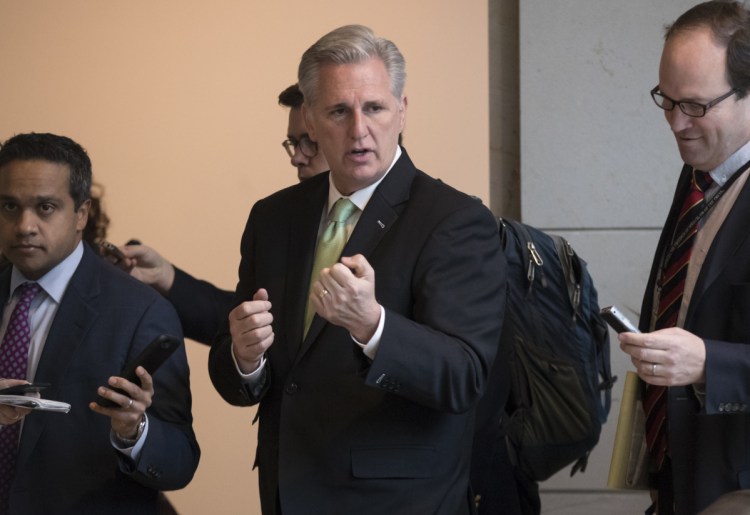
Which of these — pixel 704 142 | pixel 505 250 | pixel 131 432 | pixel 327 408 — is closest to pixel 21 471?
pixel 131 432

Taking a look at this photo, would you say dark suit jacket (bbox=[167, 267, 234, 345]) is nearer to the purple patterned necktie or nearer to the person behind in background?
the person behind in background

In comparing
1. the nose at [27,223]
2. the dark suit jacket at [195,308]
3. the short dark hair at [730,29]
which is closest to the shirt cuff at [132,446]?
the nose at [27,223]

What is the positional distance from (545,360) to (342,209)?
1022 mm

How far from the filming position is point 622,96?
4.57 m

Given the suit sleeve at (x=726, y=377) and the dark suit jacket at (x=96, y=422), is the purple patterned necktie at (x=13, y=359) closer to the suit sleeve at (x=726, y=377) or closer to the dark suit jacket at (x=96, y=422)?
the dark suit jacket at (x=96, y=422)

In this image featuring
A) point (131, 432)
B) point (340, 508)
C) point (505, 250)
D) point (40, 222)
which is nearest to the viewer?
point (340, 508)

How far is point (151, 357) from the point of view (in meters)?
2.68

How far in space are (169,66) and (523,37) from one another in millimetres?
1588

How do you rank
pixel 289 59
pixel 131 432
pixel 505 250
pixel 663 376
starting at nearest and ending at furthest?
pixel 663 376, pixel 131 432, pixel 505 250, pixel 289 59

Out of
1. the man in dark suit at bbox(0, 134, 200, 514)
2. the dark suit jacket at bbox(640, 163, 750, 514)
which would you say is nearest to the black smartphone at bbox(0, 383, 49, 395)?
the man in dark suit at bbox(0, 134, 200, 514)

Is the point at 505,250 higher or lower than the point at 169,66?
lower

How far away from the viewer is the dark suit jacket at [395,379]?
8.22 feet

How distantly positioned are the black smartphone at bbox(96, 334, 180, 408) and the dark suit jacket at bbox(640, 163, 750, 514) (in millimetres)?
1100

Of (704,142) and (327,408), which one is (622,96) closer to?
(704,142)
